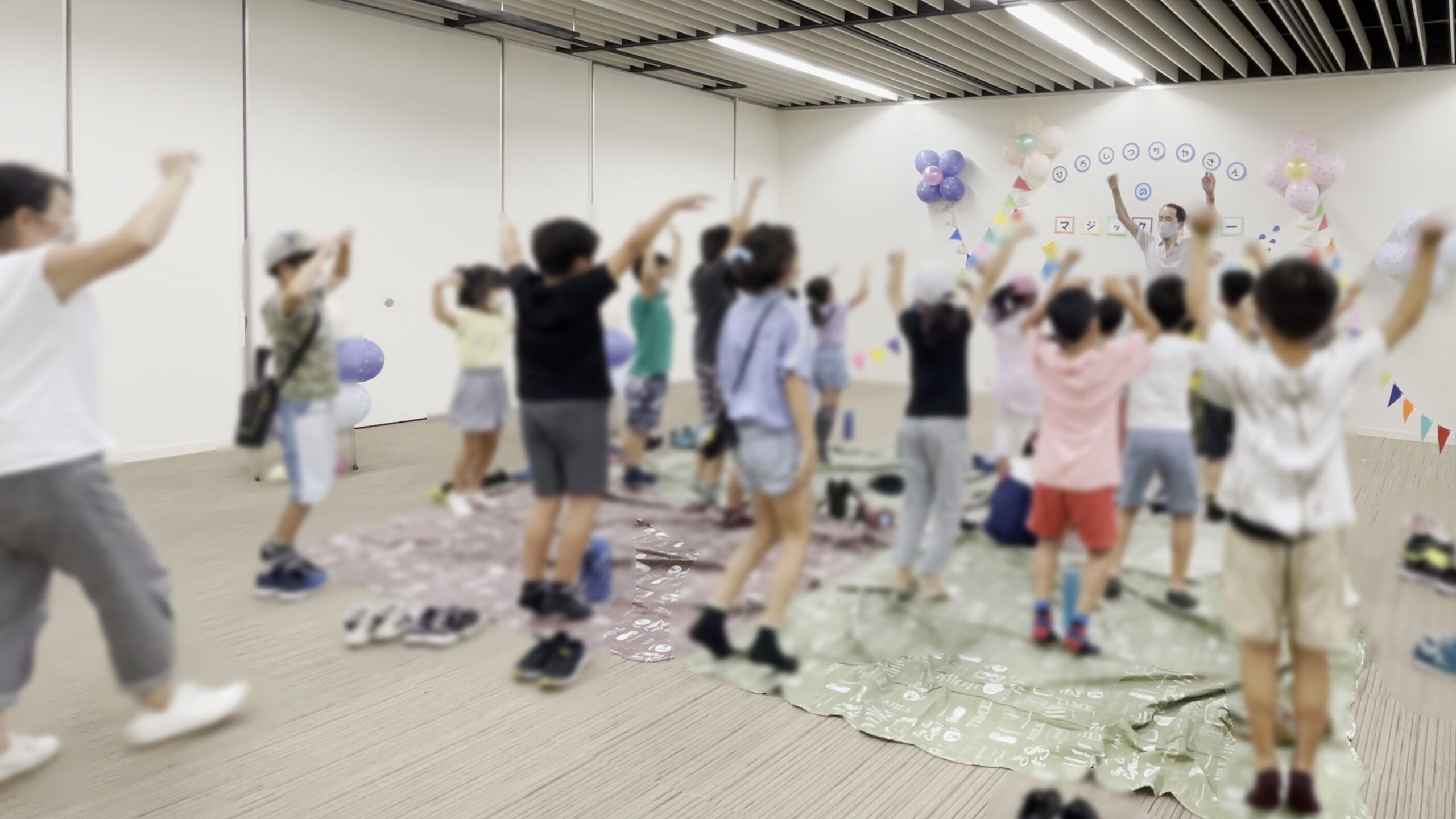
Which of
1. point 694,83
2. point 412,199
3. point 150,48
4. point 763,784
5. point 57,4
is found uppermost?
point 57,4

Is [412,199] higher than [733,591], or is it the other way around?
[412,199]

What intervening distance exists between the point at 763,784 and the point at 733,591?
151 centimetres

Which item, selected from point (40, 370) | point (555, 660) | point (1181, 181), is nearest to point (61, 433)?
point (40, 370)

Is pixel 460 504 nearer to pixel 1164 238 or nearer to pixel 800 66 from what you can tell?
pixel 800 66

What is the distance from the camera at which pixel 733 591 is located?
1795mm

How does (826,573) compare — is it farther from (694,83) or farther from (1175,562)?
(694,83)

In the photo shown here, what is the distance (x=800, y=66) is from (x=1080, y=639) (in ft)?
4.38

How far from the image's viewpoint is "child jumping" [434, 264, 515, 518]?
Result: 1.62 meters

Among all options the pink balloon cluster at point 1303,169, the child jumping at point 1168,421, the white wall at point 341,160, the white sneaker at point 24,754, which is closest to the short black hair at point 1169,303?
the child jumping at point 1168,421

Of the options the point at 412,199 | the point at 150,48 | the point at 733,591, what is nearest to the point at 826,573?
the point at 733,591

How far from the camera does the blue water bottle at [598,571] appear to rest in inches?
68.1

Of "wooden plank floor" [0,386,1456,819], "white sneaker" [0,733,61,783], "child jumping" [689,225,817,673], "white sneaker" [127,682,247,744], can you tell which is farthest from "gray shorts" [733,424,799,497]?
"white sneaker" [0,733,61,783]

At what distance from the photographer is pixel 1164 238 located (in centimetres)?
166

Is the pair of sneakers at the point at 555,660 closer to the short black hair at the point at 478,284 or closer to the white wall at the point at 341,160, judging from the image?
the white wall at the point at 341,160
